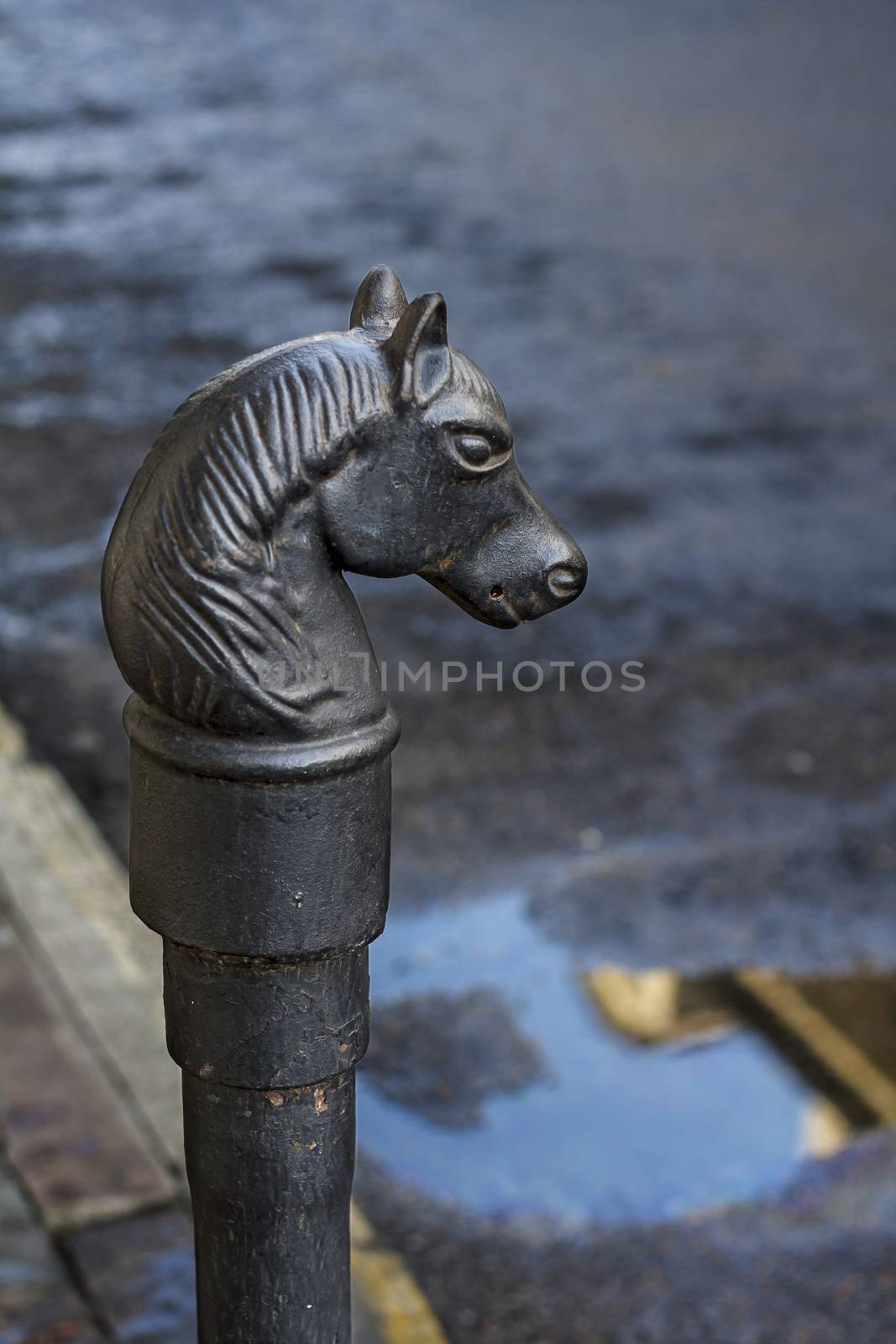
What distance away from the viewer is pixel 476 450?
1.59 meters

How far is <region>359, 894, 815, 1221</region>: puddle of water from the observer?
343 centimetres

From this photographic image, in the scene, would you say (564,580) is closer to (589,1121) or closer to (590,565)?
(589,1121)

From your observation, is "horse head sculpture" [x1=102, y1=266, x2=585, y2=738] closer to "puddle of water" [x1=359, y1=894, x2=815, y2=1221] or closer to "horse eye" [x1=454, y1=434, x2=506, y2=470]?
"horse eye" [x1=454, y1=434, x2=506, y2=470]

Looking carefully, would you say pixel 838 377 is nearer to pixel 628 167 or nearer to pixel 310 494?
pixel 628 167

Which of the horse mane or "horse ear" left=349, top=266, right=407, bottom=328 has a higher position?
"horse ear" left=349, top=266, right=407, bottom=328

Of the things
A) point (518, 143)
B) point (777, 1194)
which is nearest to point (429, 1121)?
point (777, 1194)

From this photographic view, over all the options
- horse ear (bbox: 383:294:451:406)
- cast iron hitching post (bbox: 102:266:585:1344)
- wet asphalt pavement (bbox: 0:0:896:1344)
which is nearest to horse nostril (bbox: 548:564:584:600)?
cast iron hitching post (bbox: 102:266:585:1344)

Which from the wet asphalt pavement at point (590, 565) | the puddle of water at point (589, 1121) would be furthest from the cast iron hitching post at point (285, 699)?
the puddle of water at point (589, 1121)

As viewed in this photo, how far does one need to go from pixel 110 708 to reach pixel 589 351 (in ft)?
13.4

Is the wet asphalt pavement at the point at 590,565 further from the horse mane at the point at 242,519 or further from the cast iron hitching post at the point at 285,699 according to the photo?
the horse mane at the point at 242,519

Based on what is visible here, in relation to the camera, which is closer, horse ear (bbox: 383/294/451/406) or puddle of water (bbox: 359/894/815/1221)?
horse ear (bbox: 383/294/451/406)

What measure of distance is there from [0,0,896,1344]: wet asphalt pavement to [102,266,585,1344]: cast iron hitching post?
147 cm

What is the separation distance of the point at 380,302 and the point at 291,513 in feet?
0.87

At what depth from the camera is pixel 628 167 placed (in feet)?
38.1
